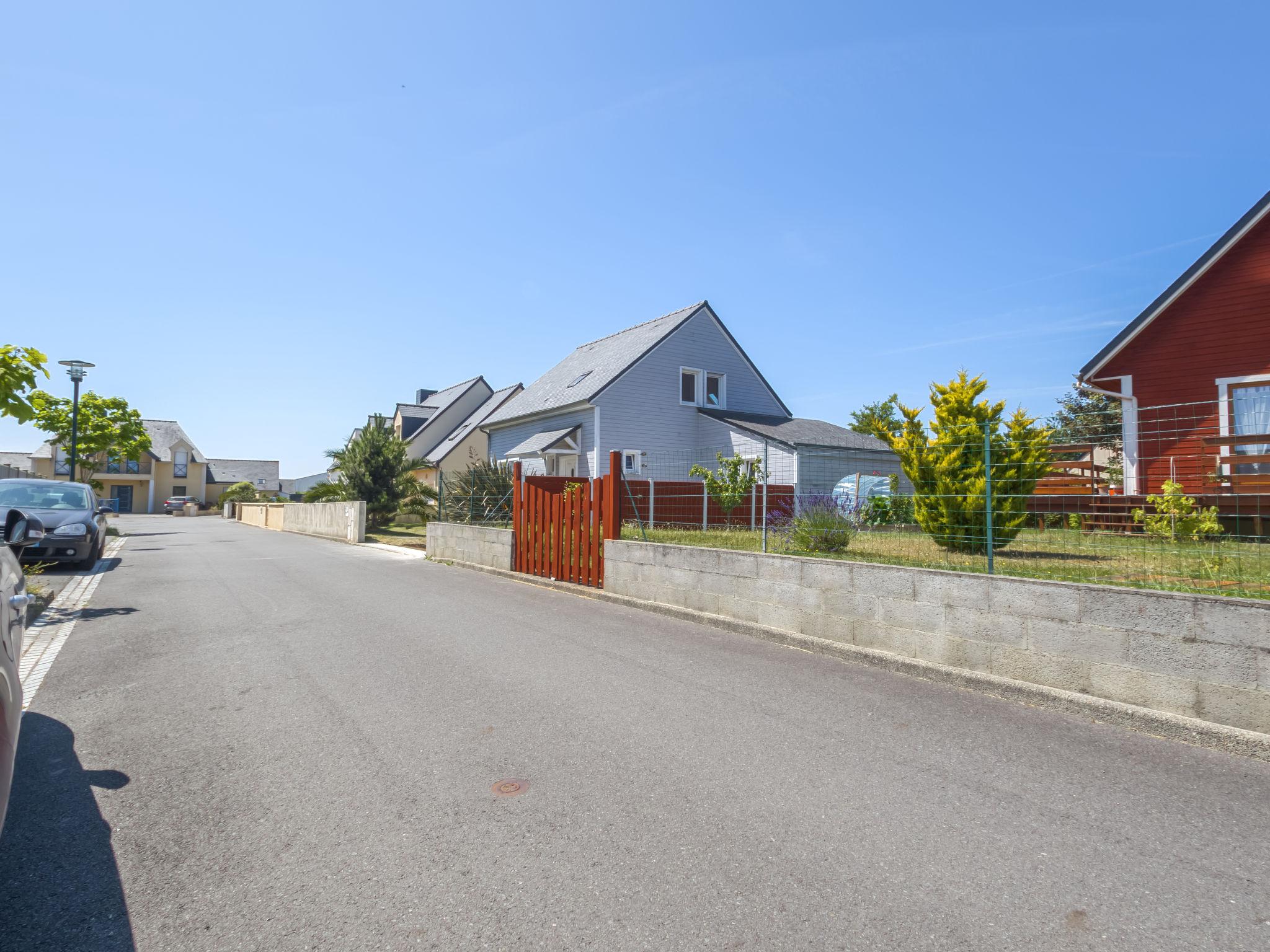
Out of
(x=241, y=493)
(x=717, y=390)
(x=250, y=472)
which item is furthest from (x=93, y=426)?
(x=250, y=472)

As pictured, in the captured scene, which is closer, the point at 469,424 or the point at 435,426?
the point at 469,424

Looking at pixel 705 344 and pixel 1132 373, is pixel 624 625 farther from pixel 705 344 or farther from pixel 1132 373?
pixel 705 344

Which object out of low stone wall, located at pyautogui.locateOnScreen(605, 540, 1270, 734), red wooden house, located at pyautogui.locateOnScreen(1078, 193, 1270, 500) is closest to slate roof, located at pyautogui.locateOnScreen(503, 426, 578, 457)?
red wooden house, located at pyautogui.locateOnScreen(1078, 193, 1270, 500)

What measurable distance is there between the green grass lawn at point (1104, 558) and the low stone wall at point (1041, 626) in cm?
41

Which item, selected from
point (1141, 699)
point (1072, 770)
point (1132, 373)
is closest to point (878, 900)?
point (1072, 770)

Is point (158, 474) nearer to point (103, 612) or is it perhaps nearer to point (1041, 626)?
point (103, 612)

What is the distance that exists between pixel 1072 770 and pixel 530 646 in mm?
4532

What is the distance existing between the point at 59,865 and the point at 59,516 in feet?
42.2

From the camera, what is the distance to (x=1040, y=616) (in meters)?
5.30

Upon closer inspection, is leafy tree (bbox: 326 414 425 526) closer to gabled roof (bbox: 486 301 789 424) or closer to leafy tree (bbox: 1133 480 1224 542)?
gabled roof (bbox: 486 301 789 424)

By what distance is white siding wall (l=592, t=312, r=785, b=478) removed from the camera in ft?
81.4

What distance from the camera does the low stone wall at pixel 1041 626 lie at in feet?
14.4

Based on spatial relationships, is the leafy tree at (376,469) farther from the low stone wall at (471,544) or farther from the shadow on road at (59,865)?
the shadow on road at (59,865)

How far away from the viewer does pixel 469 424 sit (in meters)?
40.4
